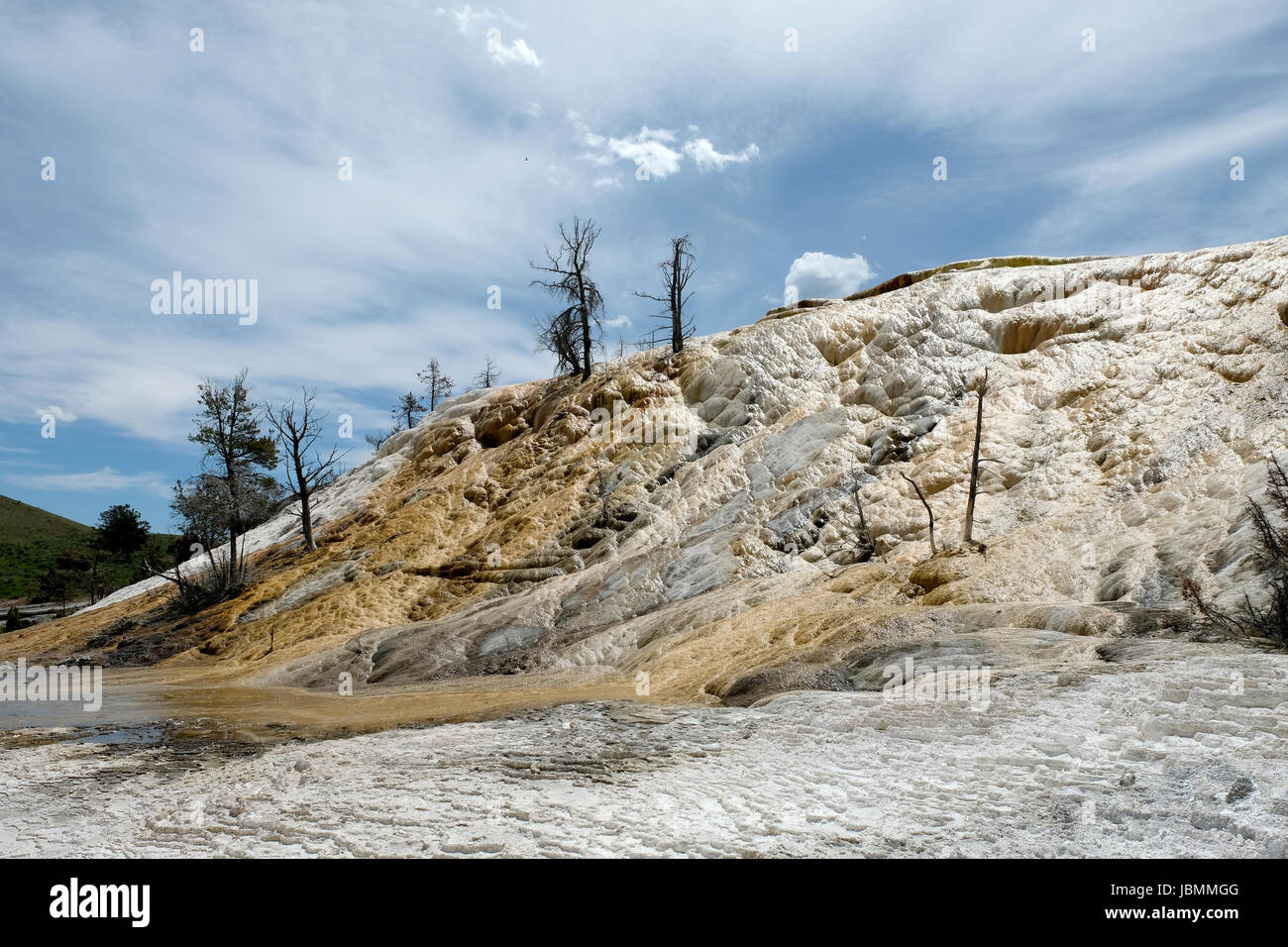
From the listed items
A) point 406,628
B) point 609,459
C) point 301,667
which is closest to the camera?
point 301,667

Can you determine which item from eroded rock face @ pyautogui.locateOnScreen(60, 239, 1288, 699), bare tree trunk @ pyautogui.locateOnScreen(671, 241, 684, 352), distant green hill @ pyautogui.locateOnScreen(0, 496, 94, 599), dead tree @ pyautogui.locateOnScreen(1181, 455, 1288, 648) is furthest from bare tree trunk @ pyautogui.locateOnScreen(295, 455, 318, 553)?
distant green hill @ pyautogui.locateOnScreen(0, 496, 94, 599)

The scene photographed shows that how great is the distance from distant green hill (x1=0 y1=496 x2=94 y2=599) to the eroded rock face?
3842 centimetres

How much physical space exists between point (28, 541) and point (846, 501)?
80.6 meters

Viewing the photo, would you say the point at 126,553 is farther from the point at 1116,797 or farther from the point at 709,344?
the point at 1116,797

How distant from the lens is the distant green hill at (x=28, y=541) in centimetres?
5959

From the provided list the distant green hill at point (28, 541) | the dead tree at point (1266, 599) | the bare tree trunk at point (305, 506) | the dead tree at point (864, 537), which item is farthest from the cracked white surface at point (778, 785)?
the distant green hill at point (28, 541)

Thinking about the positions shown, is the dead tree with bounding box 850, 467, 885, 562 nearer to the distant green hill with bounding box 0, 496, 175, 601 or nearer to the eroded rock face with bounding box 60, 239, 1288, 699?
the eroded rock face with bounding box 60, 239, 1288, 699

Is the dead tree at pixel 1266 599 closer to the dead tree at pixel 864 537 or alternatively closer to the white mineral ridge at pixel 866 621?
the white mineral ridge at pixel 866 621

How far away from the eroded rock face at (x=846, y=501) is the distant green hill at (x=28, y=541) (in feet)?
126

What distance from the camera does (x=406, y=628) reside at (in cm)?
2005

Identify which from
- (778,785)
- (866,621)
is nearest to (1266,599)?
(866,621)

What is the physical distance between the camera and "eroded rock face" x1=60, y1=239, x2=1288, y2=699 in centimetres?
1287
